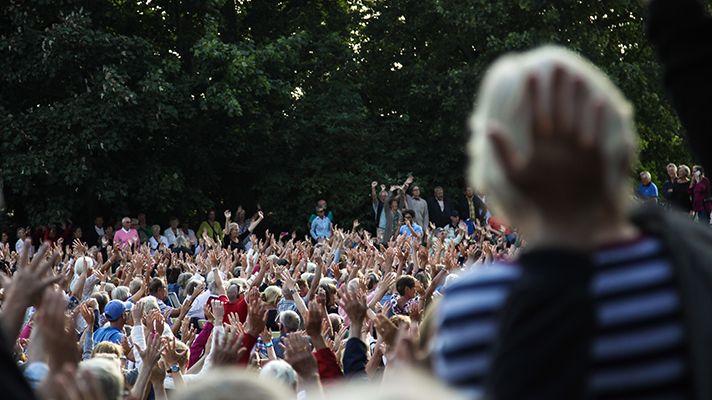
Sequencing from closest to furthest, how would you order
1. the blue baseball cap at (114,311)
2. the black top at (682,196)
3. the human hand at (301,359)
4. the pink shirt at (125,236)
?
the human hand at (301,359)
the blue baseball cap at (114,311)
the black top at (682,196)
the pink shirt at (125,236)

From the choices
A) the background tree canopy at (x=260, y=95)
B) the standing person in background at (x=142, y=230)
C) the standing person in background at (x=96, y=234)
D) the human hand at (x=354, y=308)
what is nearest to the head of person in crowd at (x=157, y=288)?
the human hand at (x=354, y=308)

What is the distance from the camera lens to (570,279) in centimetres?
166

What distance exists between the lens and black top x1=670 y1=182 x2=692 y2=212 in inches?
727

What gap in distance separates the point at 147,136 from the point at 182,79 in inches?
68.2

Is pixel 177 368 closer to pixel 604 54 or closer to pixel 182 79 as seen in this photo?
pixel 182 79

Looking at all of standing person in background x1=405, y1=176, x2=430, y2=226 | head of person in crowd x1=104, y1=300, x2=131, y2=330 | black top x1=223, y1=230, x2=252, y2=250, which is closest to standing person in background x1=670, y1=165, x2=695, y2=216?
black top x1=223, y1=230, x2=252, y2=250

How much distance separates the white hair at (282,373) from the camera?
4.32 m

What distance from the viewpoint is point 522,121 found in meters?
1.73

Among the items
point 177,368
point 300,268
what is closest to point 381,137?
point 300,268

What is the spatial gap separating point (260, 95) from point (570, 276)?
28039 mm

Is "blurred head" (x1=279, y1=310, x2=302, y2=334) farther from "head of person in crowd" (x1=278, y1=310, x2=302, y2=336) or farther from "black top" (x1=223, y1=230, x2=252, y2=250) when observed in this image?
A: "black top" (x1=223, y1=230, x2=252, y2=250)

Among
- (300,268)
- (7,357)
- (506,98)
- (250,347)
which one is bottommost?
(7,357)

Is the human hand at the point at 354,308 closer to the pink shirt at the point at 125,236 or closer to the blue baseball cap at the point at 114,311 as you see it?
the blue baseball cap at the point at 114,311

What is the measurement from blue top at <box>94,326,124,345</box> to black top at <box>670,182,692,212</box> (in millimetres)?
11581
